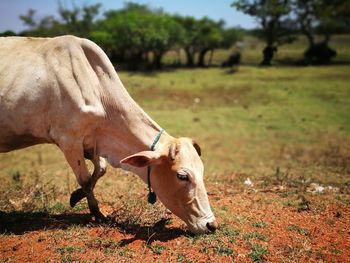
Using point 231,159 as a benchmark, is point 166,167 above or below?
above

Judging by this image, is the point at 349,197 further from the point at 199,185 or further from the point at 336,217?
the point at 199,185

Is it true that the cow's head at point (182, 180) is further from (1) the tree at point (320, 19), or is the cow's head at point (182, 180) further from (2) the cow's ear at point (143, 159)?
(1) the tree at point (320, 19)

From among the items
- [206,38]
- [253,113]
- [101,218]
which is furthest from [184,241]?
[206,38]

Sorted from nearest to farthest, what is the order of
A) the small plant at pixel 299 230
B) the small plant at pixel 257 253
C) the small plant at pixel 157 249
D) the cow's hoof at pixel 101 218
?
the small plant at pixel 257 253, the small plant at pixel 157 249, the small plant at pixel 299 230, the cow's hoof at pixel 101 218

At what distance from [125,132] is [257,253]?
209 centimetres

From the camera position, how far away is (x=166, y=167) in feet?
15.1

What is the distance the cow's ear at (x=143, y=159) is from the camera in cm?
435

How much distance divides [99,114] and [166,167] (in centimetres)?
109

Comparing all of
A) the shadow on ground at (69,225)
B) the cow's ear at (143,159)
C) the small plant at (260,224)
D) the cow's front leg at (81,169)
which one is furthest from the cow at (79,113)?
the small plant at (260,224)

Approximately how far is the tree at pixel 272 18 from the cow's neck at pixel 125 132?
3582 cm

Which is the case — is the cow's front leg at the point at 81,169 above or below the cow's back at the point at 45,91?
below

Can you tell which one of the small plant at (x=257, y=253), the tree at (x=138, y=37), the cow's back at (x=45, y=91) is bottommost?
the small plant at (x=257, y=253)

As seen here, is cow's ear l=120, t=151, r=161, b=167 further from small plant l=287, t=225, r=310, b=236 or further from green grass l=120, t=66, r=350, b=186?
green grass l=120, t=66, r=350, b=186

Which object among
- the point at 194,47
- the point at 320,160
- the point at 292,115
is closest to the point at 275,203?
the point at 320,160
